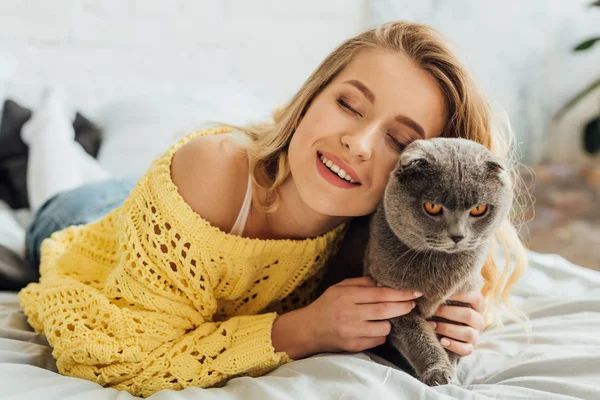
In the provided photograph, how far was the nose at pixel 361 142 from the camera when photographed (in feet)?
2.94

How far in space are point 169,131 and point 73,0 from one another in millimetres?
887

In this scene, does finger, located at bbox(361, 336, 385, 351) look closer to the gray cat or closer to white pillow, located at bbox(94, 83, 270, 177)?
the gray cat

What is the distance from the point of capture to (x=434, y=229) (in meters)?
0.78

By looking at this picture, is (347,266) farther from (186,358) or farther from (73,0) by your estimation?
(73,0)

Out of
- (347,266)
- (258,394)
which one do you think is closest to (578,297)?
(347,266)

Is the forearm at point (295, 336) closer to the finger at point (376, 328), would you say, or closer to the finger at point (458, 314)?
the finger at point (376, 328)

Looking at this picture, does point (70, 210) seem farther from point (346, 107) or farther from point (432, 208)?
point (432, 208)

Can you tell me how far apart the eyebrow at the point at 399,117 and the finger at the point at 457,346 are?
1.13 ft

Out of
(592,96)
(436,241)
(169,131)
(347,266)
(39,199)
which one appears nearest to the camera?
(436,241)

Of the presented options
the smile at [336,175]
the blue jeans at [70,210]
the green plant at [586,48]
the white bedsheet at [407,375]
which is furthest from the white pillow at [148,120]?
the green plant at [586,48]

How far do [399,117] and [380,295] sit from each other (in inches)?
11.7

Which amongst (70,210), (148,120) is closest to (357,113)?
(70,210)

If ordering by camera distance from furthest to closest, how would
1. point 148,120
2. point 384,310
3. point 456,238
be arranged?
point 148,120 → point 384,310 → point 456,238

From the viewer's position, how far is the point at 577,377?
858mm
